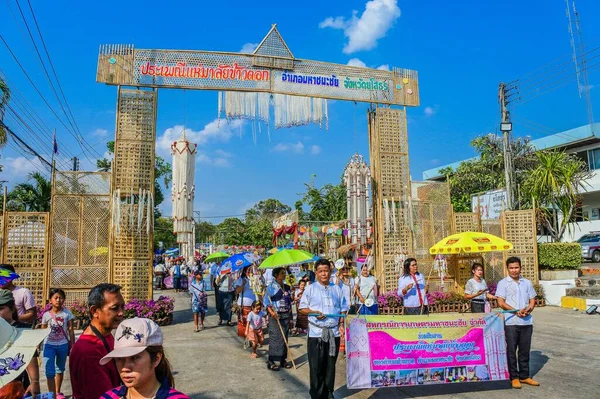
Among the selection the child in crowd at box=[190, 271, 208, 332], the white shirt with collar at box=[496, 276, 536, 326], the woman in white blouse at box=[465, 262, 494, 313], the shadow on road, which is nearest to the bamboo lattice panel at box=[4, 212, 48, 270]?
the child in crowd at box=[190, 271, 208, 332]

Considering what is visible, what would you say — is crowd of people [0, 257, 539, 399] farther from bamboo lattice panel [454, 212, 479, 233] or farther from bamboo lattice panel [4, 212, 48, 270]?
bamboo lattice panel [454, 212, 479, 233]

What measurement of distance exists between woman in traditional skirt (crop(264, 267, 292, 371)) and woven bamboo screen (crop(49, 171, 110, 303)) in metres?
4.93

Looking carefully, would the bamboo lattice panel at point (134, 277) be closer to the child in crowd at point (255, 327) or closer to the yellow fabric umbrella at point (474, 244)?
Answer: the child in crowd at point (255, 327)

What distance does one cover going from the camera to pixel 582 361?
22.2 ft

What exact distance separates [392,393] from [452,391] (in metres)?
0.76

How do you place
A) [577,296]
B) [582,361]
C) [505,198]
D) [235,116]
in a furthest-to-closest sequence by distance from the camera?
[505,198] → [577,296] → [235,116] → [582,361]

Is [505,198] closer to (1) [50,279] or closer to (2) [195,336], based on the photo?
(2) [195,336]

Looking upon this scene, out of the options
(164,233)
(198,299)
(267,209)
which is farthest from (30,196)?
(267,209)

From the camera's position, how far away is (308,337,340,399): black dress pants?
4.87 metres

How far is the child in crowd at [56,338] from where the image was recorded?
493 centimetres

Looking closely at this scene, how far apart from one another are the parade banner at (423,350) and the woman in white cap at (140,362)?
359 centimetres

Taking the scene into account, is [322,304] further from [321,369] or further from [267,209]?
[267,209]

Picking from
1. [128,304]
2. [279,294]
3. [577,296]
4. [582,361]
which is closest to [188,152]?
[128,304]

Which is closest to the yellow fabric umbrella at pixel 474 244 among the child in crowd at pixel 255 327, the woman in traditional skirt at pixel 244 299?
the woman in traditional skirt at pixel 244 299
